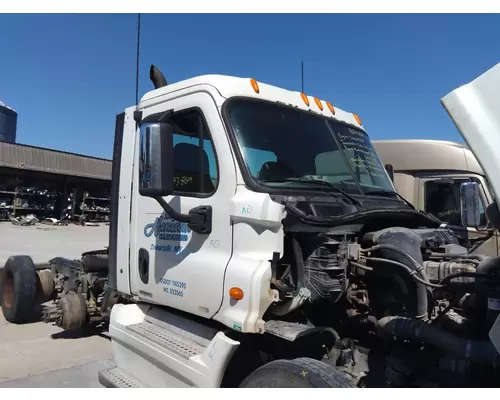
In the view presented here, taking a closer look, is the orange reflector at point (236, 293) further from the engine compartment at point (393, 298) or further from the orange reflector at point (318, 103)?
the orange reflector at point (318, 103)

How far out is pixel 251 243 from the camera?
310 centimetres

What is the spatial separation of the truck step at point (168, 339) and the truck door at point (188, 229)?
23 centimetres

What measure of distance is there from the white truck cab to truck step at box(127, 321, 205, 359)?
0.01 metres

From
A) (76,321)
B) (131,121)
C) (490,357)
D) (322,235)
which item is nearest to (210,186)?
(322,235)

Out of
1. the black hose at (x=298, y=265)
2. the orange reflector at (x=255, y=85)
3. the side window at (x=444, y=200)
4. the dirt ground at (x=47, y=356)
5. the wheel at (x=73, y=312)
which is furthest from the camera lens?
the side window at (x=444, y=200)

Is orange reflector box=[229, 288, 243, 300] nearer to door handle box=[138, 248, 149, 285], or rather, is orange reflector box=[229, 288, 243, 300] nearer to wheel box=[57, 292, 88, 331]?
door handle box=[138, 248, 149, 285]

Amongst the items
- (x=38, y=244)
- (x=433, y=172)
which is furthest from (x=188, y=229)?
(x=38, y=244)

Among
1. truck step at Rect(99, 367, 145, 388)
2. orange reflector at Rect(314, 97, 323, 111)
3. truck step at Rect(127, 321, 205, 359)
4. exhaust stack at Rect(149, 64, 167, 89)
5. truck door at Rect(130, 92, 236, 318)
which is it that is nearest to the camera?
truck door at Rect(130, 92, 236, 318)

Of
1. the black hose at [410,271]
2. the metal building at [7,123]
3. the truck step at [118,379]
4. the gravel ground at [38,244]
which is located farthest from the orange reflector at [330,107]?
the metal building at [7,123]

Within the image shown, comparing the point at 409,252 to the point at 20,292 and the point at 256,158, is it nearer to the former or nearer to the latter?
the point at 256,158

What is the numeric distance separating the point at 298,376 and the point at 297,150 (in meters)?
1.70

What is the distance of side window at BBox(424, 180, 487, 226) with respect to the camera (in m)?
7.59

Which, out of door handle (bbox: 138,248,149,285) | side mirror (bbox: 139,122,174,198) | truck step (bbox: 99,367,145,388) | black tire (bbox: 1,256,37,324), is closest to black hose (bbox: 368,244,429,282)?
side mirror (bbox: 139,122,174,198)

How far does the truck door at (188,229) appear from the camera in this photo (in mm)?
3275
